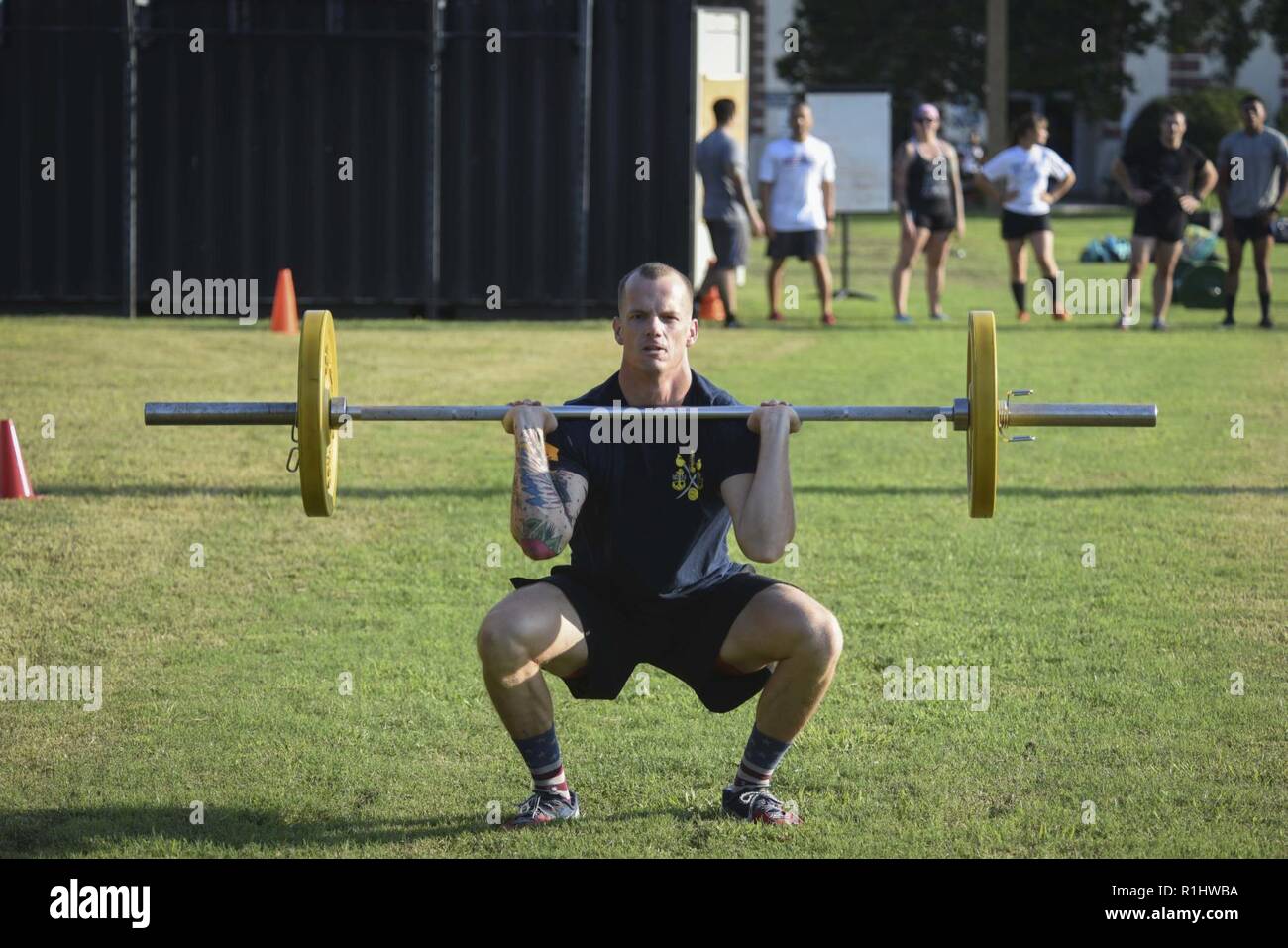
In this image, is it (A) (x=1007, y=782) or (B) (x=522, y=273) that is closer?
(A) (x=1007, y=782)

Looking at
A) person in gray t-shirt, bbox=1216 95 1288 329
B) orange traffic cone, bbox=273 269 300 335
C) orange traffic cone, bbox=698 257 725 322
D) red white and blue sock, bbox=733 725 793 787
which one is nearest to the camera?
red white and blue sock, bbox=733 725 793 787

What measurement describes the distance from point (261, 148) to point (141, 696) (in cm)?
1314

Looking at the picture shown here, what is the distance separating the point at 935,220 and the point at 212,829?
14.0m

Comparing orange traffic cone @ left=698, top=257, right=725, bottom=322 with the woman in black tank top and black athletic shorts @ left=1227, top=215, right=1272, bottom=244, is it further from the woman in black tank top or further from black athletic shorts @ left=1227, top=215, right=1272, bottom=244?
black athletic shorts @ left=1227, top=215, right=1272, bottom=244

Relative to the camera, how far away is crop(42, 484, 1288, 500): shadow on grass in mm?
9750

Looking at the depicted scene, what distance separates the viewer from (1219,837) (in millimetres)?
4945

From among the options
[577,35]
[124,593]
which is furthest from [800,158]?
[124,593]

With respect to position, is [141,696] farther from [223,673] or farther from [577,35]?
[577,35]

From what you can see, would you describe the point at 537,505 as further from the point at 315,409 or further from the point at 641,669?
the point at 641,669

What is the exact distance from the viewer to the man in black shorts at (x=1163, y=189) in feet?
57.5

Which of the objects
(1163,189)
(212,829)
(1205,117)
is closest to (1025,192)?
(1163,189)

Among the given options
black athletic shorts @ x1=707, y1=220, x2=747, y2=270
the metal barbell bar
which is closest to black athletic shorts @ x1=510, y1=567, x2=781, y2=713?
the metal barbell bar

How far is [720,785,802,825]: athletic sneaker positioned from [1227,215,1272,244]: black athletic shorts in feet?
44.9

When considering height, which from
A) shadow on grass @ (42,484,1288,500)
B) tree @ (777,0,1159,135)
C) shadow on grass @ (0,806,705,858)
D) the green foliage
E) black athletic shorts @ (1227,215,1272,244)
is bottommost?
shadow on grass @ (0,806,705,858)
